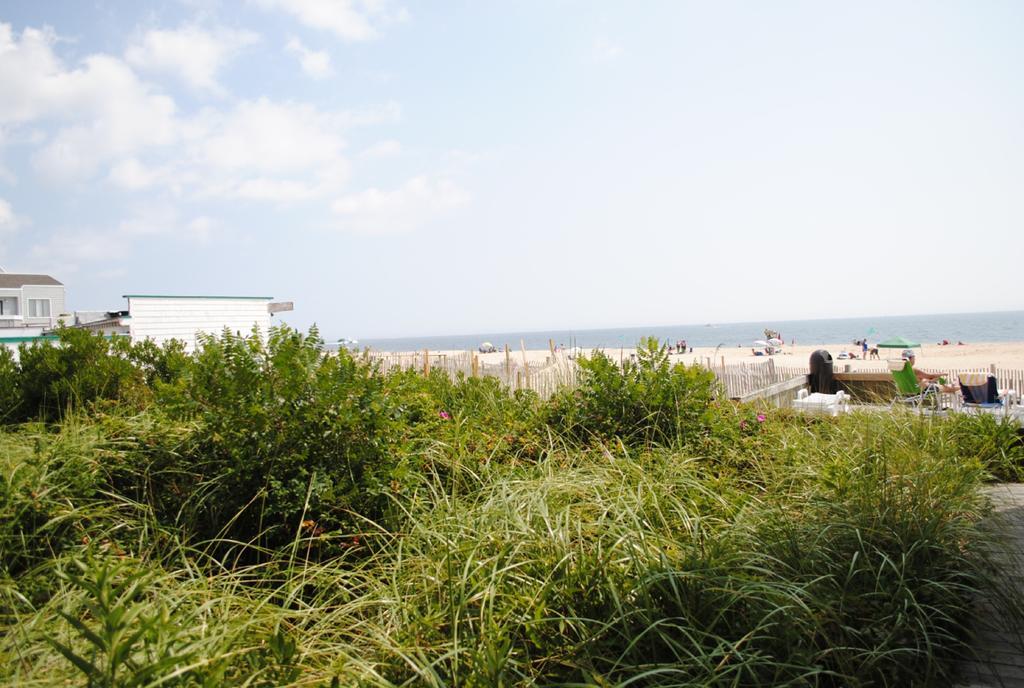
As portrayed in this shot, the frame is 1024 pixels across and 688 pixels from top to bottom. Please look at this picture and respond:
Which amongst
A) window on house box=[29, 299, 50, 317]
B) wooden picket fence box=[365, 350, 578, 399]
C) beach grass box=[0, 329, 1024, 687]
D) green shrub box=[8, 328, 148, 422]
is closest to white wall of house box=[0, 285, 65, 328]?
window on house box=[29, 299, 50, 317]

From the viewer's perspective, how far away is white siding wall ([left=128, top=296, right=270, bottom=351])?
48.4 feet

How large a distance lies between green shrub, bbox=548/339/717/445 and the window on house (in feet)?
123

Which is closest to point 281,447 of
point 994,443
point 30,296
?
point 994,443

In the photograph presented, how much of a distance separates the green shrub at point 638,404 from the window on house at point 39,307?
37.6 m

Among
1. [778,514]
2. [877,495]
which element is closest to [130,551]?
[778,514]

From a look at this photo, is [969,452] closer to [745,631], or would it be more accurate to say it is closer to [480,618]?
[745,631]

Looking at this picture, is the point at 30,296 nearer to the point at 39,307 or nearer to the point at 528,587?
the point at 39,307

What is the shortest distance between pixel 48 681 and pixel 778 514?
2.48m

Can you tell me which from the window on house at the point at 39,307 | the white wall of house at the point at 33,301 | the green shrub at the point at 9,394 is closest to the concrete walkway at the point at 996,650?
the green shrub at the point at 9,394

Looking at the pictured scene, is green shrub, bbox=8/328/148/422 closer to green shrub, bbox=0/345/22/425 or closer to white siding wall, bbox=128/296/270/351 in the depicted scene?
green shrub, bbox=0/345/22/425

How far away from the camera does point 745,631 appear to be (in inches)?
71.2

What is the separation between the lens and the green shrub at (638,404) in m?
4.08

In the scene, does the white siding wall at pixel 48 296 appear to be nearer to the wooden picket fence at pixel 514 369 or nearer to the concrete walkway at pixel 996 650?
the wooden picket fence at pixel 514 369

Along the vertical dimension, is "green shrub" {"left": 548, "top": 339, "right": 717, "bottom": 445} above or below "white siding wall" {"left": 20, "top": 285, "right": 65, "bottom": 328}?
below
